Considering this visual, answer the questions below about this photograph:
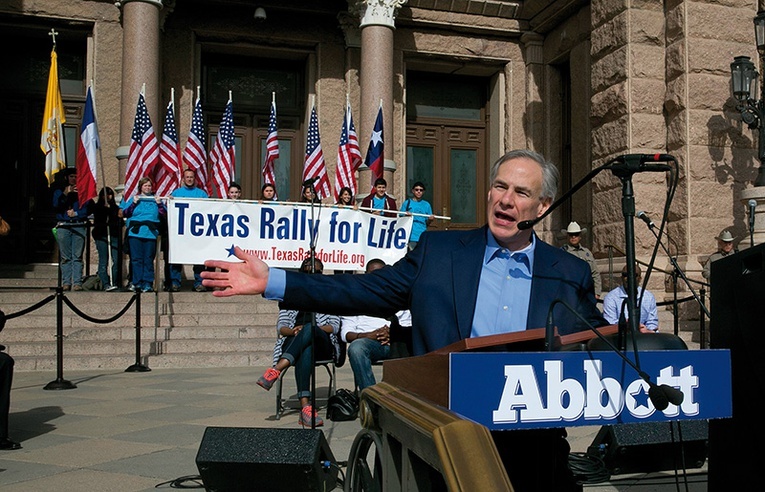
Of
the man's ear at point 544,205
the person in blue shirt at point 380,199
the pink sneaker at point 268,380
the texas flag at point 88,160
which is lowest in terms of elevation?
the pink sneaker at point 268,380

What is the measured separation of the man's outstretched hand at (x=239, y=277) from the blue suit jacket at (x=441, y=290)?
0.12 m

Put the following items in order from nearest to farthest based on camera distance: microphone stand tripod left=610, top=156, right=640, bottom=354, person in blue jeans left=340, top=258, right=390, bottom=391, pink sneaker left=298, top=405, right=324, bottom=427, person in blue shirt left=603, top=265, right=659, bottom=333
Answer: microphone stand tripod left=610, top=156, right=640, bottom=354 < pink sneaker left=298, top=405, right=324, bottom=427 < person in blue jeans left=340, top=258, right=390, bottom=391 < person in blue shirt left=603, top=265, right=659, bottom=333

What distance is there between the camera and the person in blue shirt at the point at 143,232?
13.3m

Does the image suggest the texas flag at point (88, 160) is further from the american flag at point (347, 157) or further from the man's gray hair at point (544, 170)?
the man's gray hair at point (544, 170)

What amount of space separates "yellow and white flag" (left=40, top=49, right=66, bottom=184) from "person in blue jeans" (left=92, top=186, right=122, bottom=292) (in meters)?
0.89

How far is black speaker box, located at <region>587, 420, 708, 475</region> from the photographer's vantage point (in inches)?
209

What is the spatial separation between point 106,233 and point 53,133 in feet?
6.39

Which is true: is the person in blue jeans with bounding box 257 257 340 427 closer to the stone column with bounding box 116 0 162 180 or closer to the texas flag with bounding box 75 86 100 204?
the texas flag with bounding box 75 86 100 204

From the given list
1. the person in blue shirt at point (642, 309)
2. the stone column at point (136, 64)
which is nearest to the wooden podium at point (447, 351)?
the person in blue shirt at point (642, 309)

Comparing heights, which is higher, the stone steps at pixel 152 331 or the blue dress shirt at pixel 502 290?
the blue dress shirt at pixel 502 290

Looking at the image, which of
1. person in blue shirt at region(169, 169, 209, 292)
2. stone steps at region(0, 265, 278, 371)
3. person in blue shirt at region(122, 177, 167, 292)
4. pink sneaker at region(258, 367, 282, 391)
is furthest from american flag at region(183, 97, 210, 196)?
pink sneaker at region(258, 367, 282, 391)

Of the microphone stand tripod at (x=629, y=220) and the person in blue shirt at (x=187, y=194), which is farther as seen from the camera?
the person in blue shirt at (x=187, y=194)

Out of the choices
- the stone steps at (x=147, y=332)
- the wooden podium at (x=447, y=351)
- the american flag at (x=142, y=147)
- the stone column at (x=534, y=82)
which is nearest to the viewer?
the wooden podium at (x=447, y=351)

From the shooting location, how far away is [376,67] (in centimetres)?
1600
